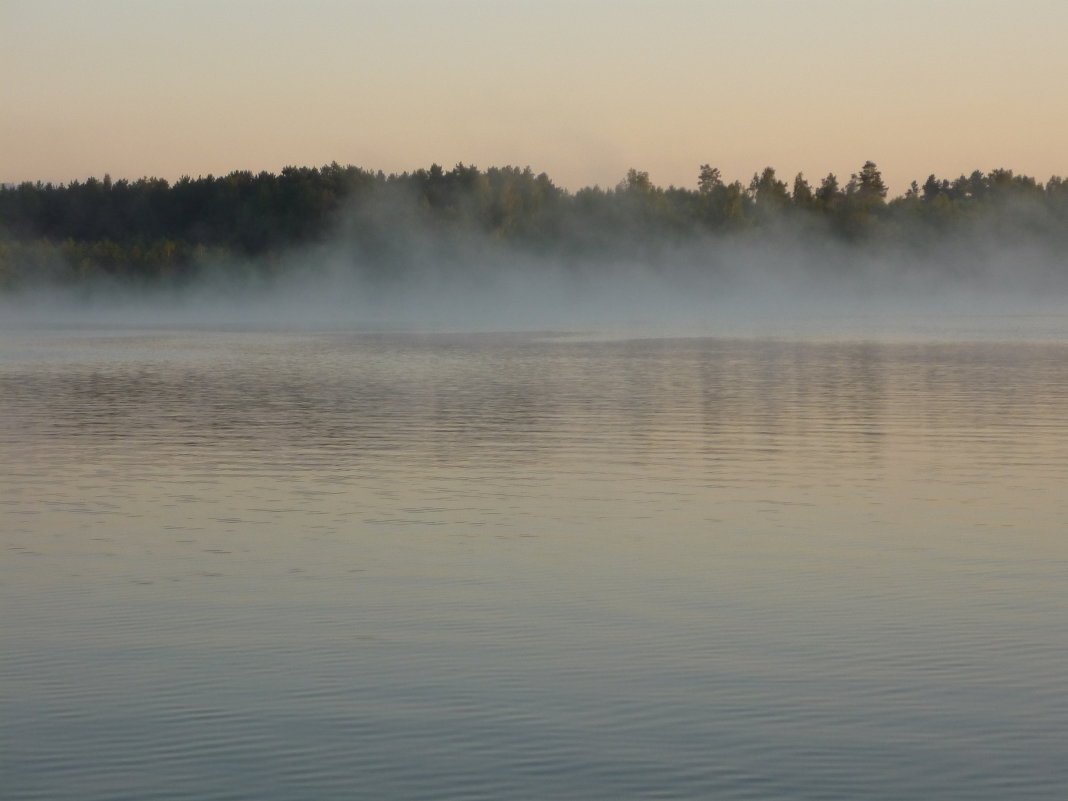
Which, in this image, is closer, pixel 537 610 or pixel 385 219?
pixel 537 610

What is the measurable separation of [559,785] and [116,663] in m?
3.89

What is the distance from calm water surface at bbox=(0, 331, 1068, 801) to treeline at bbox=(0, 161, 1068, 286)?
485 ft

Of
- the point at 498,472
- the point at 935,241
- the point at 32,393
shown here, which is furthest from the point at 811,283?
the point at 498,472

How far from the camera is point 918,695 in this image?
11.0m

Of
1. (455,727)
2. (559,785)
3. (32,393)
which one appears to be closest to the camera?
(559,785)

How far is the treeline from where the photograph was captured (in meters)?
174

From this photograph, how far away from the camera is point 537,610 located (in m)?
13.6

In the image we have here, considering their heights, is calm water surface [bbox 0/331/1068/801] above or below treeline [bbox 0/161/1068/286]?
below

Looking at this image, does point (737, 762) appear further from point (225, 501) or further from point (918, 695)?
point (225, 501)

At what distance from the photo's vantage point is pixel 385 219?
610 ft

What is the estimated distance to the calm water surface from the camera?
977 cm

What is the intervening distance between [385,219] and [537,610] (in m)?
174

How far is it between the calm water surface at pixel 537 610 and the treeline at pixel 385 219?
14788 cm

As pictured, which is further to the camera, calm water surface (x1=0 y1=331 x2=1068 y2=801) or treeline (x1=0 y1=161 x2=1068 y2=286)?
treeline (x1=0 y1=161 x2=1068 y2=286)
